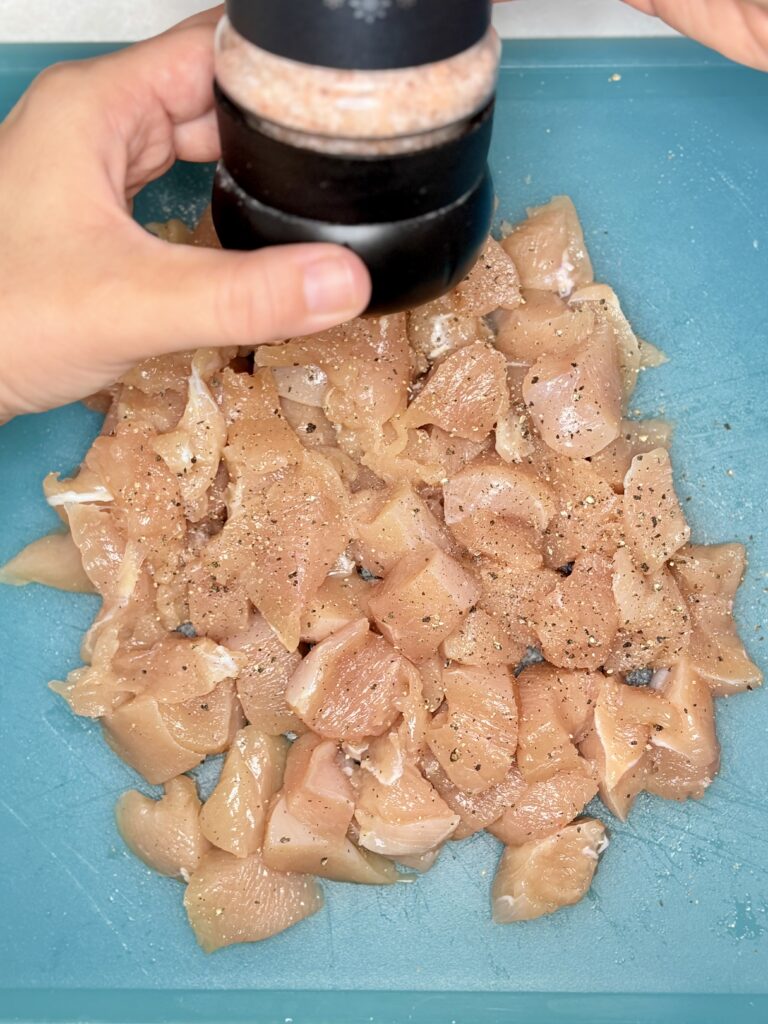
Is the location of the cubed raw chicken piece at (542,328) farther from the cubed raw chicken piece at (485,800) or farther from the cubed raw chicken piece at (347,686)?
the cubed raw chicken piece at (485,800)

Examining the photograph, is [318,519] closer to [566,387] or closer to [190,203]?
[566,387]

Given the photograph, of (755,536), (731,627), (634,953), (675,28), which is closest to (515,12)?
(675,28)

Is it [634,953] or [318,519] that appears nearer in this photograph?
[318,519]

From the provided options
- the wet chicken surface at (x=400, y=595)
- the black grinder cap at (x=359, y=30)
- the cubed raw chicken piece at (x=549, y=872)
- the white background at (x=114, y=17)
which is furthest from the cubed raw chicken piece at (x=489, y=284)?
the cubed raw chicken piece at (x=549, y=872)

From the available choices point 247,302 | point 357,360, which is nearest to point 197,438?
point 357,360

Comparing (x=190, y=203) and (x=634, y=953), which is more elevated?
(x=190, y=203)

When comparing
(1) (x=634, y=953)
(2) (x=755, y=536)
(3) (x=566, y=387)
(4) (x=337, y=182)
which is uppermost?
(4) (x=337, y=182)

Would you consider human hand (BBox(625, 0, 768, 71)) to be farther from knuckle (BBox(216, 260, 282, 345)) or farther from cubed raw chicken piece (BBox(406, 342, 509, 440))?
knuckle (BBox(216, 260, 282, 345))
